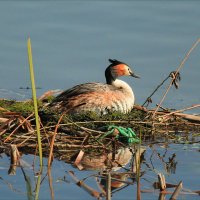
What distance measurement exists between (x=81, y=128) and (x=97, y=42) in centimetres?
433

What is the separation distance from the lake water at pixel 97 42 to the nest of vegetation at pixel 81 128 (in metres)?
1.19

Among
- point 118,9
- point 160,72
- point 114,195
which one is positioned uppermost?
point 118,9

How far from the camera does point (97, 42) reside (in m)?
13.7

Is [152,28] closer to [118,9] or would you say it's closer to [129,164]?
[118,9]

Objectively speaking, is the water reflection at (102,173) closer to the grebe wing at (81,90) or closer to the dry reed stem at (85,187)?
the dry reed stem at (85,187)

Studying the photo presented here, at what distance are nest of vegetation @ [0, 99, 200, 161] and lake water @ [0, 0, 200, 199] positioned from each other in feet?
3.92

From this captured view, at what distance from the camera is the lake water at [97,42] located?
→ 12.6m

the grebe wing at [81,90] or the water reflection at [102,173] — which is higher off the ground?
the grebe wing at [81,90]

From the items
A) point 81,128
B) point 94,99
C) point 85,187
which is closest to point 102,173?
point 85,187

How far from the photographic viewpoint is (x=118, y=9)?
597 inches

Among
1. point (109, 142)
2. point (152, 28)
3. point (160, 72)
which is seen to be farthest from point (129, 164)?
point (152, 28)

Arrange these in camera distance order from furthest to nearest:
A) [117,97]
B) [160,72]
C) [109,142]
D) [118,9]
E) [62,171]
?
[118,9]
[160,72]
[117,97]
[109,142]
[62,171]

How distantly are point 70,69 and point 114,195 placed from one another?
520 cm

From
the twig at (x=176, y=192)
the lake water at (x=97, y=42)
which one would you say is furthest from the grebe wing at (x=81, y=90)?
the twig at (x=176, y=192)
